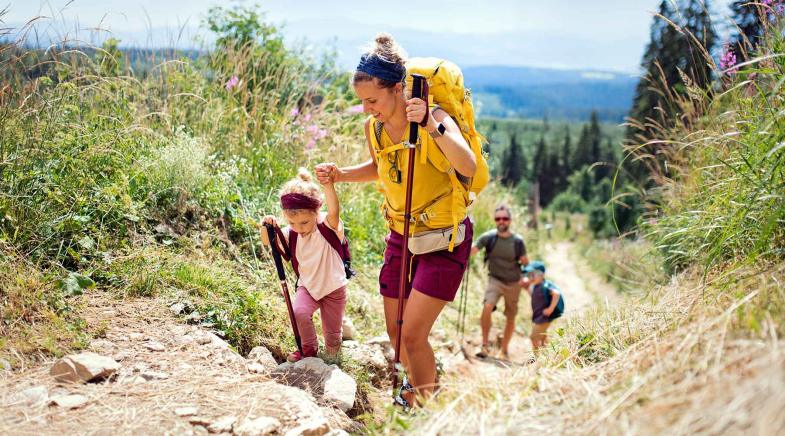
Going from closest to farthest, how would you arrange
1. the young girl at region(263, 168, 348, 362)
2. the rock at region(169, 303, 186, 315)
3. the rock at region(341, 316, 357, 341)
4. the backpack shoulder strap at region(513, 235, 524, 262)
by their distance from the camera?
the young girl at region(263, 168, 348, 362)
the rock at region(169, 303, 186, 315)
the rock at region(341, 316, 357, 341)
the backpack shoulder strap at region(513, 235, 524, 262)

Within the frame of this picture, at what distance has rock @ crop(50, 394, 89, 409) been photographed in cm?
308

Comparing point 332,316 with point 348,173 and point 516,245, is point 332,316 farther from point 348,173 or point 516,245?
point 516,245

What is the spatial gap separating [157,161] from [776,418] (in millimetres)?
4829

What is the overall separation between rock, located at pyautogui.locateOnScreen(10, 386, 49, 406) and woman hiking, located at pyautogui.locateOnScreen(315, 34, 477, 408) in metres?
1.77

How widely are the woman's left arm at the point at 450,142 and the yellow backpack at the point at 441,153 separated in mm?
185

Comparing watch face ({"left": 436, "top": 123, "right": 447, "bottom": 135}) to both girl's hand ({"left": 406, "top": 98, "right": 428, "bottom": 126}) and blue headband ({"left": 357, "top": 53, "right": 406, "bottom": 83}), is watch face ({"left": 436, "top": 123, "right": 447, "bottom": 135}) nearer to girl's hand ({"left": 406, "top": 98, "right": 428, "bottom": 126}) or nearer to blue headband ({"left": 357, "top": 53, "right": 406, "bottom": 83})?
girl's hand ({"left": 406, "top": 98, "right": 428, "bottom": 126})

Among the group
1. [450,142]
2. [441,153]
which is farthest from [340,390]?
[450,142]

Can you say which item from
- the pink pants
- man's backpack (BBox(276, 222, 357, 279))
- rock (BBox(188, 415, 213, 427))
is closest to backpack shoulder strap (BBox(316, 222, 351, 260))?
man's backpack (BBox(276, 222, 357, 279))

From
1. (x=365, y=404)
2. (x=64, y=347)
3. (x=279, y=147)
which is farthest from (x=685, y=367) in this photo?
(x=279, y=147)

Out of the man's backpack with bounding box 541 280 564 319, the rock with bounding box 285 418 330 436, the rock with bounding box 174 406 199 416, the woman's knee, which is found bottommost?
the man's backpack with bounding box 541 280 564 319

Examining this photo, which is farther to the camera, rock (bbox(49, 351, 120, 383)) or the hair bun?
the hair bun

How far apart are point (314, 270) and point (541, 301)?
11.6 ft

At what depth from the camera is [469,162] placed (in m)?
3.18

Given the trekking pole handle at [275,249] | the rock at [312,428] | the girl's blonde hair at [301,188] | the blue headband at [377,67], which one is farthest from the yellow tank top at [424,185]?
the rock at [312,428]
